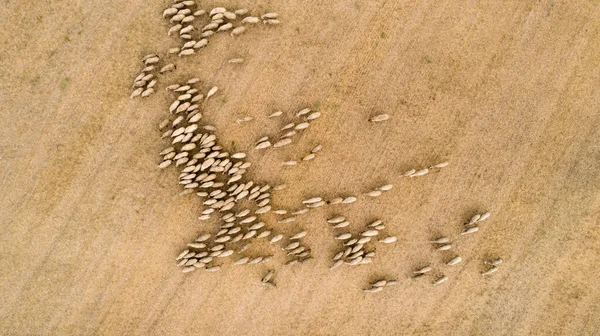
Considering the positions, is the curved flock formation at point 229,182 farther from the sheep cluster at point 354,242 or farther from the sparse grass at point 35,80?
the sparse grass at point 35,80

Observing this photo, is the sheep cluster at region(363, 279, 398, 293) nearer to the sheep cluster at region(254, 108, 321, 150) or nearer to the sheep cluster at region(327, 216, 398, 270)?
the sheep cluster at region(327, 216, 398, 270)

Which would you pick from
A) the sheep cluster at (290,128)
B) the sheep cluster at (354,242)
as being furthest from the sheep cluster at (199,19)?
the sheep cluster at (354,242)

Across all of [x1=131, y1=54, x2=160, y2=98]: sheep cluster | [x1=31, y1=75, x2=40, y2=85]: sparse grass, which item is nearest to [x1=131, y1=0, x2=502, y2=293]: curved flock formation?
[x1=131, y1=54, x2=160, y2=98]: sheep cluster

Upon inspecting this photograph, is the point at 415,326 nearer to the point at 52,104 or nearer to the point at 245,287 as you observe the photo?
the point at 245,287

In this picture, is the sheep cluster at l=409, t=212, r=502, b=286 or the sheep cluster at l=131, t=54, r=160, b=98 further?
the sheep cluster at l=409, t=212, r=502, b=286

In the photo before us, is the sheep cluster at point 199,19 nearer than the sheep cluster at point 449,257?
Yes

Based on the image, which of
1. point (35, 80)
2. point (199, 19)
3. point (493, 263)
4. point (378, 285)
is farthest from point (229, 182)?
point (493, 263)

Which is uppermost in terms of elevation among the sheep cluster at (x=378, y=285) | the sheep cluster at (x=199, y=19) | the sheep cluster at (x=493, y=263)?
the sheep cluster at (x=199, y=19)

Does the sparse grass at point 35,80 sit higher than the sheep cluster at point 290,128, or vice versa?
the sparse grass at point 35,80
